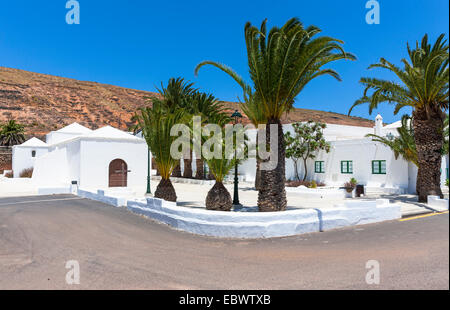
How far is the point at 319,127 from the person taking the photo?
2514 centimetres

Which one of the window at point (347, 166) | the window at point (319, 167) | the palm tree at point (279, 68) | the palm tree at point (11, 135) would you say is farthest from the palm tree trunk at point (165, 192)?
the palm tree at point (11, 135)

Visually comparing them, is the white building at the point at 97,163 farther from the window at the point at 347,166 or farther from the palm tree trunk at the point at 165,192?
the window at the point at 347,166

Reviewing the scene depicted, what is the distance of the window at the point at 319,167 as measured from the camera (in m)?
24.9

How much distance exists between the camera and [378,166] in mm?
21469

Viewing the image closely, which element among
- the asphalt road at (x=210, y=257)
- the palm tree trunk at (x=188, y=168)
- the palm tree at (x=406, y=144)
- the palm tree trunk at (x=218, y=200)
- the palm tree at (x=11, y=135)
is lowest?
the asphalt road at (x=210, y=257)

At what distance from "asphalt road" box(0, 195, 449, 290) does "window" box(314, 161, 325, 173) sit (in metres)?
15.2

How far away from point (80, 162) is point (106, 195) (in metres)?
8.16

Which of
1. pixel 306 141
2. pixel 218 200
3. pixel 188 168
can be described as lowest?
pixel 218 200

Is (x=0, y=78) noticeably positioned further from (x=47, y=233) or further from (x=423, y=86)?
(x=423, y=86)

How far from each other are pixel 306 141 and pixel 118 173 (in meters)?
14.9

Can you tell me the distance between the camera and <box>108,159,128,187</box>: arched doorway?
2291cm

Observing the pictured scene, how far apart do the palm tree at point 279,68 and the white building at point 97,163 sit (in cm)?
1372

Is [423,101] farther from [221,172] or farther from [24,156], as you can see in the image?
[24,156]

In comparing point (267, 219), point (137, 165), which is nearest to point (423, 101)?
point (267, 219)
